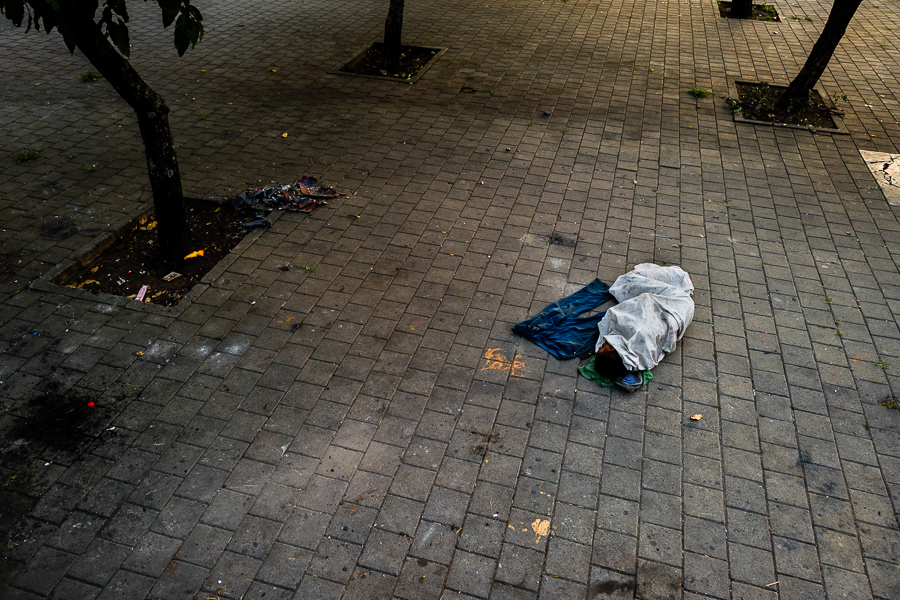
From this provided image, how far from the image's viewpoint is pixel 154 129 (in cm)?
560

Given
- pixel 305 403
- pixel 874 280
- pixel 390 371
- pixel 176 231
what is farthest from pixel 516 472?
pixel 874 280

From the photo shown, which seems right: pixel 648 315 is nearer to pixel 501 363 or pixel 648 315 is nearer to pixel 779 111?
pixel 501 363

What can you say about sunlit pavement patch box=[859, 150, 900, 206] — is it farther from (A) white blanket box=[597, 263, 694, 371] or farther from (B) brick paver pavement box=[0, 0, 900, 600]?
(A) white blanket box=[597, 263, 694, 371]

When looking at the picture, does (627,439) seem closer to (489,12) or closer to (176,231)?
(176,231)

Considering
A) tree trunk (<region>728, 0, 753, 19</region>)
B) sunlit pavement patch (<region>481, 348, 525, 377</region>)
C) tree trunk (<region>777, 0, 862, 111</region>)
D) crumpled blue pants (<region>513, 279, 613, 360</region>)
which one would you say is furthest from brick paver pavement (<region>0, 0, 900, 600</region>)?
tree trunk (<region>728, 0, 753, 19</region>)

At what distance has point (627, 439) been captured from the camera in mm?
4590

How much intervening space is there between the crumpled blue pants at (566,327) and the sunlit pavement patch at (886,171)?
466cm

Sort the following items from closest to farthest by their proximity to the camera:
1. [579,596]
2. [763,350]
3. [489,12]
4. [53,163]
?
[579,596] < [763,350] < [53,163] < [489,12]

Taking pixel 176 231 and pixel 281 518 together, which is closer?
pixel 281 518

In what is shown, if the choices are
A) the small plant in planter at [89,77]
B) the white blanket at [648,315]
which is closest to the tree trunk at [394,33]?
the small plant in planter at [89,77]

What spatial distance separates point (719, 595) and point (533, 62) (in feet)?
32.0

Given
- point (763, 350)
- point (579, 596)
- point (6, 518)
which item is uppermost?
point (763, 350)

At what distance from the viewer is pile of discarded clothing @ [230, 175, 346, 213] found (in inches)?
275

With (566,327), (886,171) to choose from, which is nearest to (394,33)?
(566,327)
